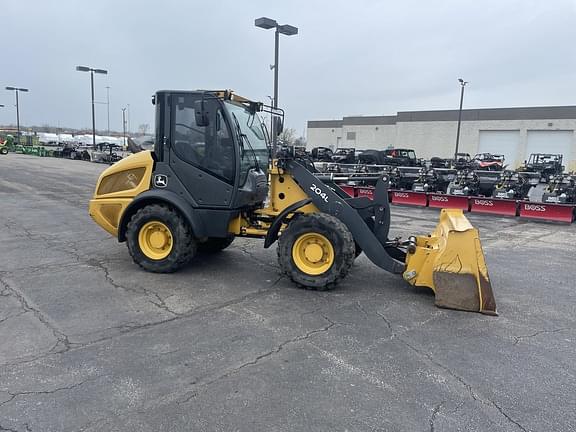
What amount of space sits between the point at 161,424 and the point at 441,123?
2245 inches

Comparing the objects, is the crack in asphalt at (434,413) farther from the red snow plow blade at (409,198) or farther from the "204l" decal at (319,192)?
the red snow plow blade at (409,198)

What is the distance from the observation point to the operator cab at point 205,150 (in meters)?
5.89

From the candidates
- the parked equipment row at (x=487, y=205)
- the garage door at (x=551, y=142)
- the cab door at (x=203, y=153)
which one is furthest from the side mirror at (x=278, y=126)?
the garage door at (x=551, y=142)

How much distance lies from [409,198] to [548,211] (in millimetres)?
4444

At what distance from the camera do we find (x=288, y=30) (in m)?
16.1

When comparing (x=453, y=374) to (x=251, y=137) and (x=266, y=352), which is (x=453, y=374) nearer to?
(x=266, y=352)

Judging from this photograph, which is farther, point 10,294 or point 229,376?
point 10,294

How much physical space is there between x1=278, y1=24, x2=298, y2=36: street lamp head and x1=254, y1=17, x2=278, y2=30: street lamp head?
0.36 m

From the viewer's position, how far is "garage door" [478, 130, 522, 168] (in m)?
48.3

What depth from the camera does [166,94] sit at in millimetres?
5977

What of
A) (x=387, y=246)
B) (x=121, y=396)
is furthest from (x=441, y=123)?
(x=121, y=396)

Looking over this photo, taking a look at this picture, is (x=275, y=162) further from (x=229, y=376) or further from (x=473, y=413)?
(x=473, y=413)

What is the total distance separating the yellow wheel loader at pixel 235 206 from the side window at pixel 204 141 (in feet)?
0.04

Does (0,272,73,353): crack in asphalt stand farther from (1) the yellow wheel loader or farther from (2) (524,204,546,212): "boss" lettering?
(2) (524,204,546,212): "boss" lettering
